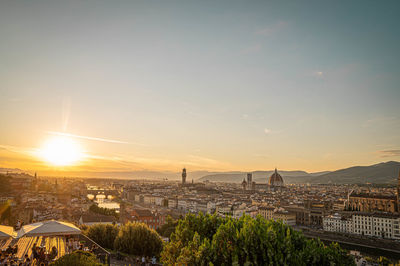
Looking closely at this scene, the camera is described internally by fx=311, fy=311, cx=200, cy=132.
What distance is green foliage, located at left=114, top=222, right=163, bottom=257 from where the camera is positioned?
18141 mm

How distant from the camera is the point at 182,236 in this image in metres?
9.66

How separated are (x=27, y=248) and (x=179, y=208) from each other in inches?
2729

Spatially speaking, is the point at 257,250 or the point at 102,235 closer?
the point at 257,250

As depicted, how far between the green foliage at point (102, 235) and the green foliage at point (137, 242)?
1.49m

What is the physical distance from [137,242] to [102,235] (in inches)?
109

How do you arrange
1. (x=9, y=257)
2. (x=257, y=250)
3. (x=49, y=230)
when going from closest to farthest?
1. (x=257, y=250)
2. (x=9, y=257)
3. (x=49, y=230)

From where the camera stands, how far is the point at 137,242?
18297 millimetres

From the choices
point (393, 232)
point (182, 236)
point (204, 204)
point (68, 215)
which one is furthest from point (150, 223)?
point (182, 236)

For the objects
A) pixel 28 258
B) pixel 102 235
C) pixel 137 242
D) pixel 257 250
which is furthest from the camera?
pixel 102 235

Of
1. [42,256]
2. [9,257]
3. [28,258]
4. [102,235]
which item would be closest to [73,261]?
[42,256]

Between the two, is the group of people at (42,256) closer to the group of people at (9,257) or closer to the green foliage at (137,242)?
the group of people at (9,257)

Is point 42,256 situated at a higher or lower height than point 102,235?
higher

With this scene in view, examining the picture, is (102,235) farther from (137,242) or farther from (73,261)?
(73,261)

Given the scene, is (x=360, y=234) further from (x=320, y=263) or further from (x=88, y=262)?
(x=88, y=262)
